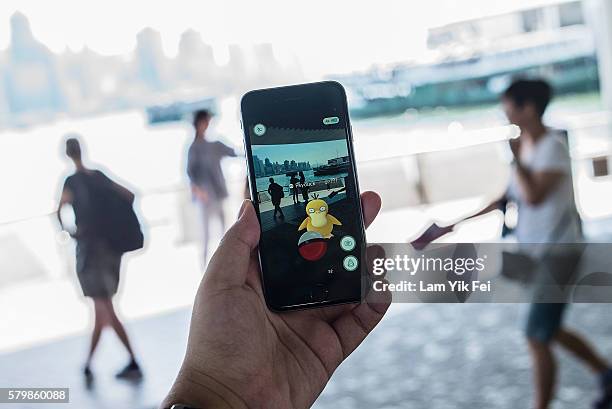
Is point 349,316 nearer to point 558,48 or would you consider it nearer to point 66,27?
point 66,27

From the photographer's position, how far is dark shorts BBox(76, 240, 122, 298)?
1263 millimetres

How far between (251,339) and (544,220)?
918 mm

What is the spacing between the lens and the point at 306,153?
634 millimetres

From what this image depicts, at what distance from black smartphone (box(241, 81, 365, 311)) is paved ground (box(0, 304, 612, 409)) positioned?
0.74m

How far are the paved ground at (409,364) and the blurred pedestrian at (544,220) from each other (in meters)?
0.03

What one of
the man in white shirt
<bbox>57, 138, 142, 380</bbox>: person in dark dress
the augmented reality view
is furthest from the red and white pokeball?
the man in white shirt

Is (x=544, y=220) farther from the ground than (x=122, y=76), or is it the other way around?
(x=122, y=76)

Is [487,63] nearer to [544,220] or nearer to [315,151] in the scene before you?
[544,220]

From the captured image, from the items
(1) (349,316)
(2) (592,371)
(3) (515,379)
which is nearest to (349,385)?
(3) (515,379)

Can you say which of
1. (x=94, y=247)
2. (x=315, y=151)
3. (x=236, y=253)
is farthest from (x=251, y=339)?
(x=94, y=247)

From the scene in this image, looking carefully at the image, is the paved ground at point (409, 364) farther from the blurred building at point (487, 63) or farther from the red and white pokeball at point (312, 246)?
the red and white pokeball at point (312, 246)

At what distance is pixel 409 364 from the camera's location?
1475mm

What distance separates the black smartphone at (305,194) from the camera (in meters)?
0.63

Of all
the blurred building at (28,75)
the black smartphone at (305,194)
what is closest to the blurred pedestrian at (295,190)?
the black smartphone at (305,194)
